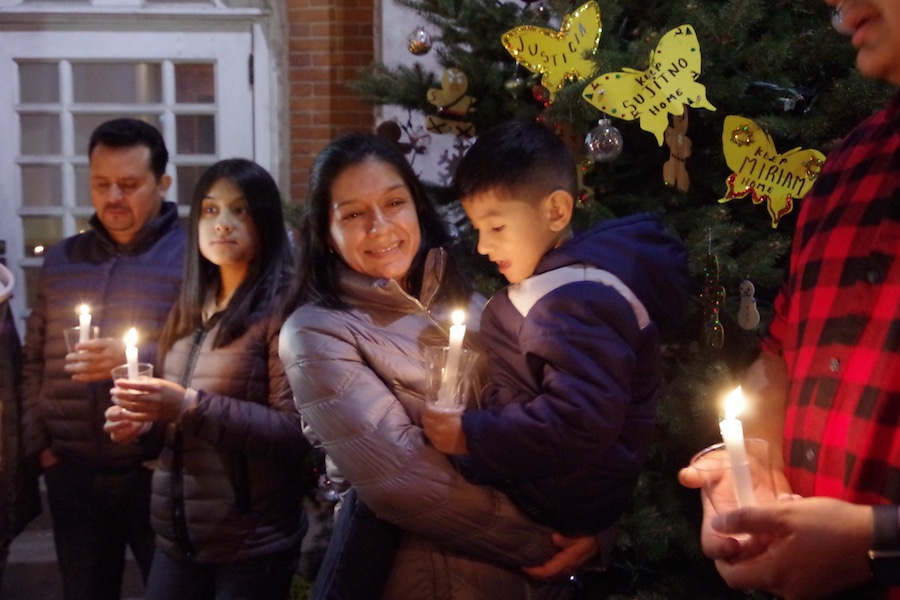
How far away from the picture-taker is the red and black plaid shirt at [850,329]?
1.08 m

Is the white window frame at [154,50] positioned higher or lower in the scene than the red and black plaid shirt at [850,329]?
higher

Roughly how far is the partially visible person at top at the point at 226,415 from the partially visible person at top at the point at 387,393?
543mm

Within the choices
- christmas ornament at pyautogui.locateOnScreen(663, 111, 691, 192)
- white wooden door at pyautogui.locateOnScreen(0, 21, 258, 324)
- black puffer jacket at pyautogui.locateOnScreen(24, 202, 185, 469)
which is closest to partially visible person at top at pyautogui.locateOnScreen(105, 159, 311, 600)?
black puffer jacket at pyautogui.locateOnScreen(24, 202, 185, 469)

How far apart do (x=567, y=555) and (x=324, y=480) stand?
1.44 meters

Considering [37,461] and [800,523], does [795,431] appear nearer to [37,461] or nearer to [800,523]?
[800,523]

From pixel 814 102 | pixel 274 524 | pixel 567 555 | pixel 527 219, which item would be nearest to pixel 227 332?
pixel 274 524

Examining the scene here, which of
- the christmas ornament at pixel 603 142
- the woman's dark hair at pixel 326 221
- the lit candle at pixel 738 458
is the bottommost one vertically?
the lit candle at pixel 738 458

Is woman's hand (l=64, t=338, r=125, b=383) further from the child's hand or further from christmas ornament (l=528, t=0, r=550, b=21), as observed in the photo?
christmas ornament (l=528, t=0, r=550, b=21)

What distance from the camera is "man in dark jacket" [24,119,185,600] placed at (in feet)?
8.66

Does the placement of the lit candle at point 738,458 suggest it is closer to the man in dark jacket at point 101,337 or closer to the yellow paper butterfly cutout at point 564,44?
the yellow paper butterfly cutout at point 564,44

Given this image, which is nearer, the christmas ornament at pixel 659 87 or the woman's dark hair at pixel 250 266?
the christmas ornament at pixel 659 87

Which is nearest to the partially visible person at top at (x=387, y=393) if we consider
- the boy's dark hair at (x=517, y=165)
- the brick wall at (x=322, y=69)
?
the boy's dark hair at (x=517, y=165)

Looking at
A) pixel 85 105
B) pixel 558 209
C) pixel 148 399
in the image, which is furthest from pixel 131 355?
pixel 85 105

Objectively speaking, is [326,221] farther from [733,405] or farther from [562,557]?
[733,405]
